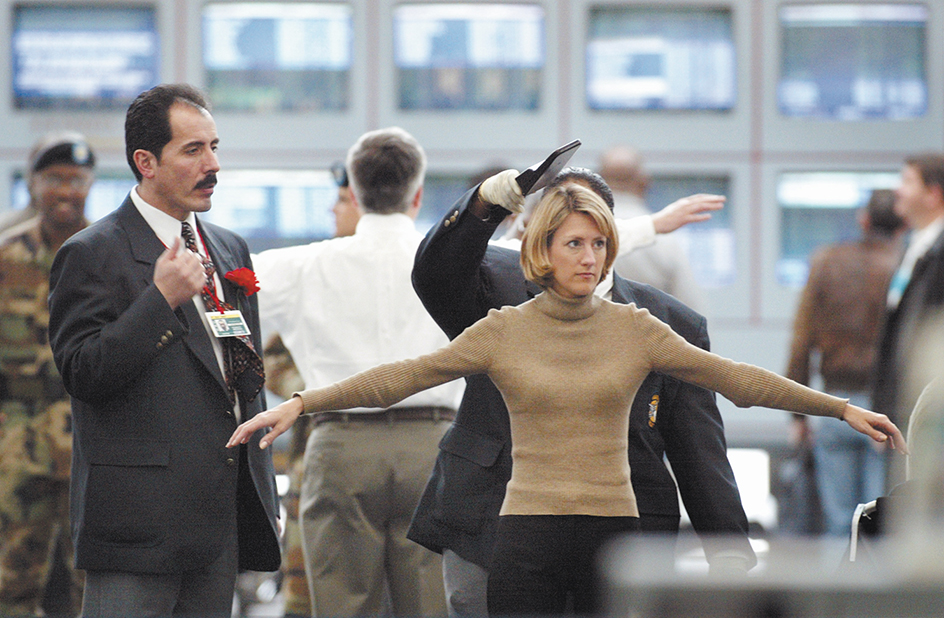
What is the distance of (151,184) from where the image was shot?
281cm

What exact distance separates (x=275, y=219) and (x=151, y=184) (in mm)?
2093

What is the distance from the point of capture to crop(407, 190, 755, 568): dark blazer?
2680 millimetres

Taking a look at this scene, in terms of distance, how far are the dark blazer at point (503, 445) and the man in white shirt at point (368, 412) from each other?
751mm

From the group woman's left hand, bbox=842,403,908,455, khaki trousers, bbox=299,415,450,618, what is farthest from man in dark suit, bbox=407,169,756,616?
khaki trousers, bbox=299,415,450,618

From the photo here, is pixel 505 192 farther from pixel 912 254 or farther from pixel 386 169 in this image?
pixel 912 254

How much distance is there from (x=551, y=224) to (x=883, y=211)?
3.13 metres

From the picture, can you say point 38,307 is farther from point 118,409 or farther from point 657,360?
point 657,360

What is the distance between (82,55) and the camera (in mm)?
4816

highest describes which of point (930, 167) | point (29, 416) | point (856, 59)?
point (856, 59)

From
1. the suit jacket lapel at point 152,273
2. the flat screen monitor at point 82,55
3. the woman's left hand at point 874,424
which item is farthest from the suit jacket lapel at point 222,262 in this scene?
the flat screen monitor at point 82,55

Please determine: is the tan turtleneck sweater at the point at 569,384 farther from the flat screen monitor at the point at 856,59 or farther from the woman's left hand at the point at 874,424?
the flat screen monitor at the point at 856,59

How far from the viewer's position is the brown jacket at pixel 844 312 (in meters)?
5.27

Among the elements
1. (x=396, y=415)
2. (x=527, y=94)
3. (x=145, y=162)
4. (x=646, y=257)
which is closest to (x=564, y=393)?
(x=145, y=162)

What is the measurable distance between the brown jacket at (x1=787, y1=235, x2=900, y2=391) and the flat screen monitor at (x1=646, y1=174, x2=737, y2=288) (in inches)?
16.2
